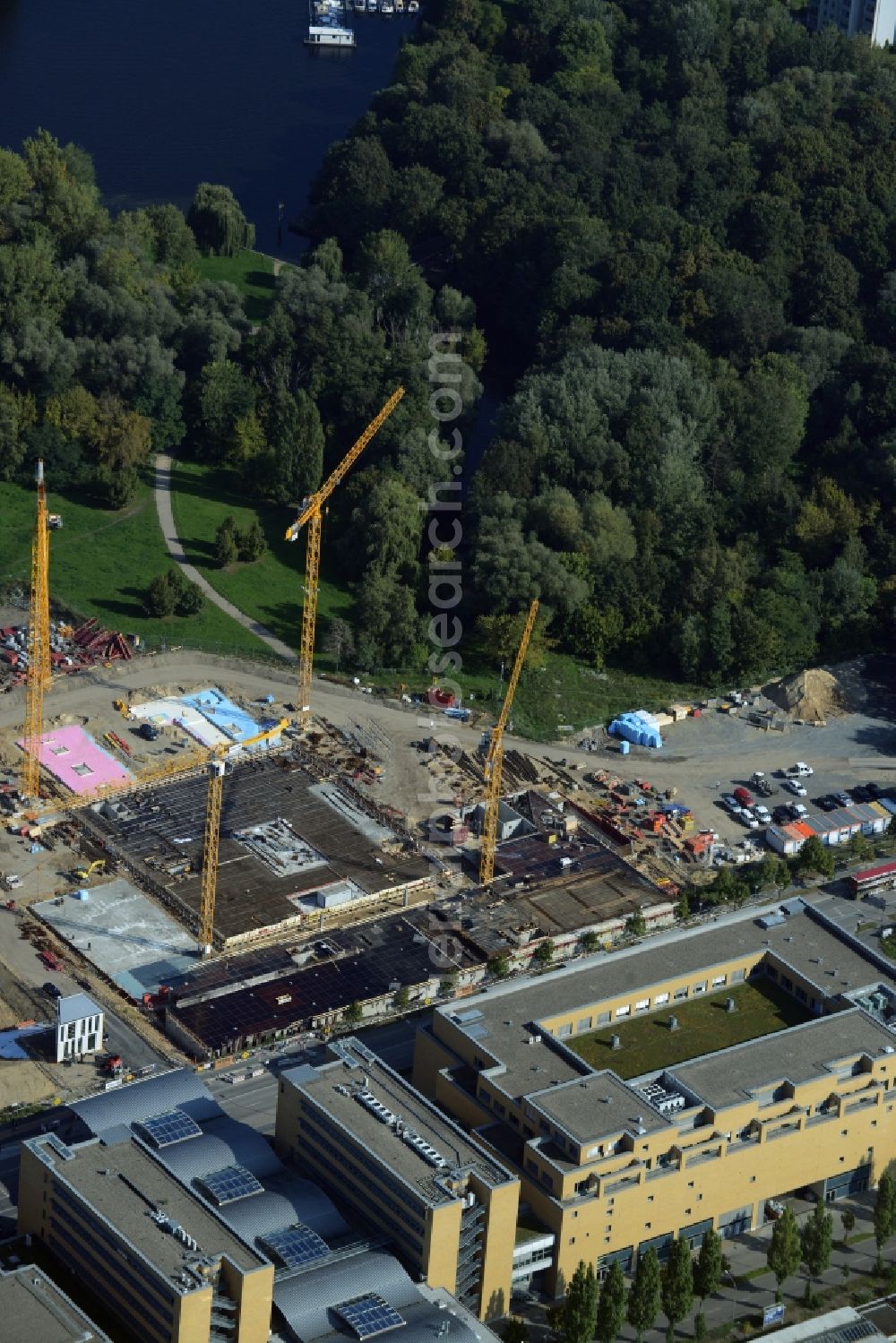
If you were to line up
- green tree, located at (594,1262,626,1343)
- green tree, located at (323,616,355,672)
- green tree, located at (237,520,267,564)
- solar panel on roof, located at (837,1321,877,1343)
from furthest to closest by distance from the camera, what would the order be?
green tree, located at (237,520,267,564)
green tree, located at (323,616,355,672)
solar panel on roof, located at (837,1321,877,1343)
green tree, located at (594,1262,626,1343)

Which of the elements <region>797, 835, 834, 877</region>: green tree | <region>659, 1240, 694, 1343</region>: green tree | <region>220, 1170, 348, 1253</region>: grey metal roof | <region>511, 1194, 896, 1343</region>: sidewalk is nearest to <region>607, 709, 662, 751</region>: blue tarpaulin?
<region>797, 835, 834, 877</region>: green tree

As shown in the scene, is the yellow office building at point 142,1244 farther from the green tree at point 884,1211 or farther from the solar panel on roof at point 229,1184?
the green tree at point 884,1211

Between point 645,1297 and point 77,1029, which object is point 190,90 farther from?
point 645,1297

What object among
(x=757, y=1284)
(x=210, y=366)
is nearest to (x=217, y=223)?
(x=210, y=366)

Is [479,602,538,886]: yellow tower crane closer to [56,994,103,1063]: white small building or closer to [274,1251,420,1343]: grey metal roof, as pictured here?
[56,994,103,1063]: white small building

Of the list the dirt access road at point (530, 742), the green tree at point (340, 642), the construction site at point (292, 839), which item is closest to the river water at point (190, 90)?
the green tree at point (340, 642)

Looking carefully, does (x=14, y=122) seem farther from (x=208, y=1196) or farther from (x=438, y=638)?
(x=208, y=1196)
